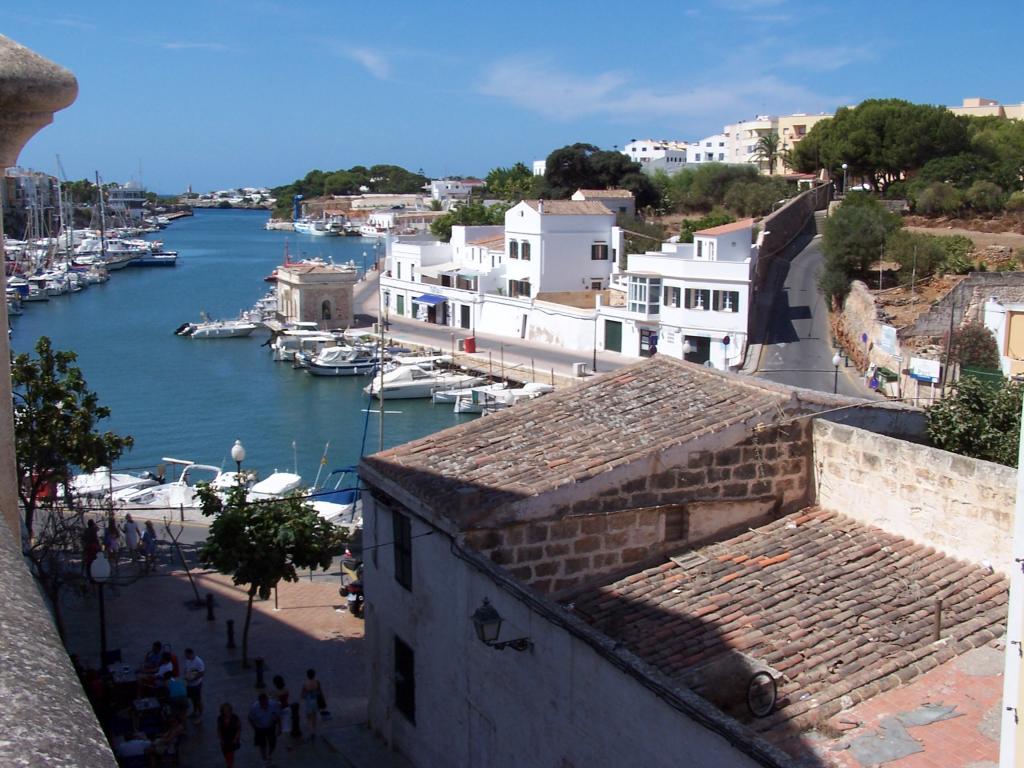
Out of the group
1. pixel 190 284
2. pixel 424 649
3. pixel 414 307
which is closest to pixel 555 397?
pixel 424 649

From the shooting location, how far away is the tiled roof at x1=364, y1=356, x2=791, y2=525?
9.88 m

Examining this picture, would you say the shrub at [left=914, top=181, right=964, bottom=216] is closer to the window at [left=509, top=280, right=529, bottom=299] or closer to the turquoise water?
the window at [left=509, top=280, right=529, bottom=299]

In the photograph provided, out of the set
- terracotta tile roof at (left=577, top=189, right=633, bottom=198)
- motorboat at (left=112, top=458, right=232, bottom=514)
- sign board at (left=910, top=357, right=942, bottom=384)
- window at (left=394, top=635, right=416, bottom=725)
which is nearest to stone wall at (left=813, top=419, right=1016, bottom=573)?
window at (left=394, top=635, right=416, bottom=725)

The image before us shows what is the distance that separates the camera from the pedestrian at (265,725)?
11586 millimetres

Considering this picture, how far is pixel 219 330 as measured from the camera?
62812 millimetres

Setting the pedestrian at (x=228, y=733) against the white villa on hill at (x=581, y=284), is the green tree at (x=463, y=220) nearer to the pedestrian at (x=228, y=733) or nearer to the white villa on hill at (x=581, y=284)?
the white villa on hill at (x=581, y=284)

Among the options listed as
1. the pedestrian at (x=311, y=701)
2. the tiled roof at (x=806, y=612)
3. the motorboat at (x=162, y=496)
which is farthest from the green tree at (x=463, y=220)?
the tiled roof at (x=806, y=612)

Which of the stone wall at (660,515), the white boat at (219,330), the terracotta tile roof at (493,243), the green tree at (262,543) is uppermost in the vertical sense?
the terracotta tile roof at (493,243)

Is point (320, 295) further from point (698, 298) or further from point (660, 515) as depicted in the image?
point (660, 515)

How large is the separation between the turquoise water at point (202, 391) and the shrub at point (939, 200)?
29.2m

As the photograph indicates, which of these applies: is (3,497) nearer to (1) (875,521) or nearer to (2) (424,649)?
(2) (424,649)

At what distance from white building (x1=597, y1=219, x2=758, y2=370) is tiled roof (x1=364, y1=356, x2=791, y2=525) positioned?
94.1ft

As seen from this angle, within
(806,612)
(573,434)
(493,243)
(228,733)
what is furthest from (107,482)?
(493,243)

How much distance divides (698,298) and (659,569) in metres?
34.1
